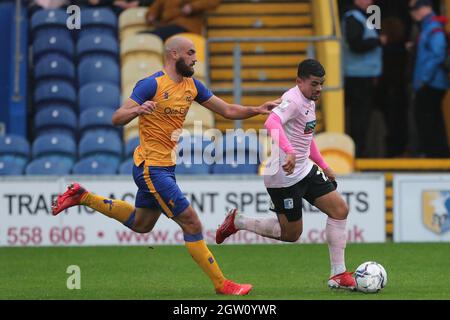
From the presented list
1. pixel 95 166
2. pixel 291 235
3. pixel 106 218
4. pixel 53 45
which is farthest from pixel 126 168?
pixel 291 235

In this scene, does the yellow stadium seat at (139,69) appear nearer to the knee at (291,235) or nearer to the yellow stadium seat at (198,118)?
the yellow stadium seat at (198,118)

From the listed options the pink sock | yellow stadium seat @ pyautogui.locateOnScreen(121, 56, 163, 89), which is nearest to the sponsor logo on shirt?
the pink sock

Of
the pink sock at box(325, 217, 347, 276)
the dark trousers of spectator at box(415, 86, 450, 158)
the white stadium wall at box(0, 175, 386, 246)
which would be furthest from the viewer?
the dark trousers of spectator at box(415, 86, 450, 158)

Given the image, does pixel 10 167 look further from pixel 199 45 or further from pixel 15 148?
pixel 199 45

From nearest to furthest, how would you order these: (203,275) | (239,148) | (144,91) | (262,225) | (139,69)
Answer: (144,91), (262,225), (203,275), (239,148), (139,69)

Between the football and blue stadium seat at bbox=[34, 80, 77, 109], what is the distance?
29.2ft

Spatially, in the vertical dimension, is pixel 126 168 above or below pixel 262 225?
above

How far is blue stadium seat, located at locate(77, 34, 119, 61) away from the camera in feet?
63.9

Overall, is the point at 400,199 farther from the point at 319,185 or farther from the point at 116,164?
the point at 319,185

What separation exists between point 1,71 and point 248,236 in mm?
5616

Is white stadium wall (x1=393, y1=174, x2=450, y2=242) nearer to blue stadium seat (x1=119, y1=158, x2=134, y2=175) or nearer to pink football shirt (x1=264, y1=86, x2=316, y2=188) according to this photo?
blue stadium seat (x1=119, y1=158, x2=134, y2=175)

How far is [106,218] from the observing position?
16484 mm

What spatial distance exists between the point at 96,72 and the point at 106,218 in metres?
3.44

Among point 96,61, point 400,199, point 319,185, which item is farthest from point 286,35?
point 319,185
